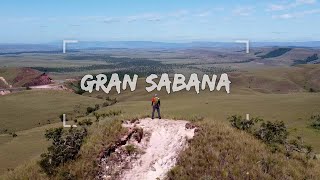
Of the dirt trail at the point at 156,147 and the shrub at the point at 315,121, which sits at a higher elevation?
the dirt trail at the point at 156,147

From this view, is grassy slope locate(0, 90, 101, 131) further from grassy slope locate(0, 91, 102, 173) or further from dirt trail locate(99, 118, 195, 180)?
dirt trail locate(99, 118, 195, 180)

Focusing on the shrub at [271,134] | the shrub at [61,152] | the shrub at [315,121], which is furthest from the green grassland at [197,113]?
the shrub at [271,134]

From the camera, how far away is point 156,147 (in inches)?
792

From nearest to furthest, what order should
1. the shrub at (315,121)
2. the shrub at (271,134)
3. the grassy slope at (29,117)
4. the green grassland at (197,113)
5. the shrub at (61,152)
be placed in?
the green grassland at (197,113), the shrub at (61,152), the shrub at (271,134), the grassy slope at (29,117), the shrub at (315,121)

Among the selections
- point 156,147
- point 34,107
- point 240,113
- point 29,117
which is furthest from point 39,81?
point 156,147

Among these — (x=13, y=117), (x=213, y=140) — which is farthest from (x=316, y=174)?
(x=13, y=117)

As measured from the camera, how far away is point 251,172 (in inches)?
720

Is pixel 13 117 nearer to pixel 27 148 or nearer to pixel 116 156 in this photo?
pixel 27 148

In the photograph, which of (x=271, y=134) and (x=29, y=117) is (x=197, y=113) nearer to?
(x=29, y=117)

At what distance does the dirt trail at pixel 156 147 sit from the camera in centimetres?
1889

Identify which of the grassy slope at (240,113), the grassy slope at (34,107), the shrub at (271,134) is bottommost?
the grassy slope at (34,107)

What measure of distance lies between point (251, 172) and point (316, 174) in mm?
3143

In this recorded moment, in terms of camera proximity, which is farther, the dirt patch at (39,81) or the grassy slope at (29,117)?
the dirt patch at (39,81)

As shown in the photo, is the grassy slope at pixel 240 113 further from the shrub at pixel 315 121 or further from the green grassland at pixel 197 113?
the shrub at pixel 315 121
